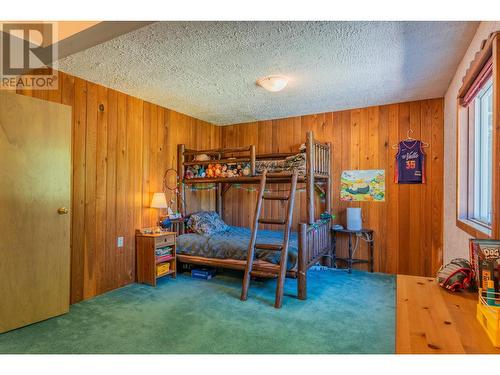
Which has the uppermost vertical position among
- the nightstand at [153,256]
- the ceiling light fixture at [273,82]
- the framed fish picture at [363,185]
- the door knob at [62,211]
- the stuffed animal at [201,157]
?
the ceiling light fixture at [273,82]

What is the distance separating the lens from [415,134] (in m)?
3.67

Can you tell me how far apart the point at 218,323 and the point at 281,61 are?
89.6 inches

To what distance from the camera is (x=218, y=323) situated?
7.66 feet

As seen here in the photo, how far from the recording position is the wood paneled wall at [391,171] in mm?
3557

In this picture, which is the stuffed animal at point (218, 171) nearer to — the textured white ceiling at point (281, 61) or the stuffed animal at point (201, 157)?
the stuffed animal at point (201, 157)

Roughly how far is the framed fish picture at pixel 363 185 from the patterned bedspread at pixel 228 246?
1049 millimetres

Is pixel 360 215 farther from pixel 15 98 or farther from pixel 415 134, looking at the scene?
pixel 15 98

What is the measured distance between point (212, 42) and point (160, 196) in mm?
2035

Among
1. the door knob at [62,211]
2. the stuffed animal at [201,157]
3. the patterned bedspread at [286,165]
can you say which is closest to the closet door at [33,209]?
the door knob at [62,211]

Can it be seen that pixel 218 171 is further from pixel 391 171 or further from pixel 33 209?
pixel 391 171

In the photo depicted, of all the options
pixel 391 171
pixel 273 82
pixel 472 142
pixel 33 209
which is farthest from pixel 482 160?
Answer: pixel 33 209

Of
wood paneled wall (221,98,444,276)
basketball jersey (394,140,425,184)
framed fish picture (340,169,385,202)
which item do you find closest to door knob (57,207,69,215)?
wood paneled wall (221,98,444,276)
